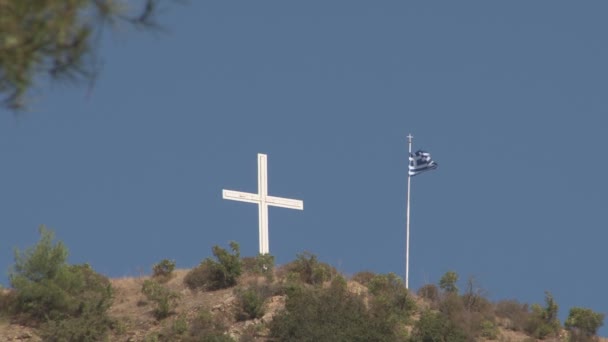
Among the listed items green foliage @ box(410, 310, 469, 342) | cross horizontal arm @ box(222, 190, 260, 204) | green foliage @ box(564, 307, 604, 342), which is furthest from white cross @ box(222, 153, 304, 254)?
green foliage @ box(564, 307, 604, 342)

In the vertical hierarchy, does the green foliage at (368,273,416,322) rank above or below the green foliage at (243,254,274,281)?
below

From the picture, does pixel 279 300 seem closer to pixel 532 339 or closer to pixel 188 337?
pixel 188 337

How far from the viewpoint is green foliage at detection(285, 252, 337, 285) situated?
42781 millimetres

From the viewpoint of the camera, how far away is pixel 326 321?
38812mm

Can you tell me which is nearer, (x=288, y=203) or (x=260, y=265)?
(x=260, y=265)

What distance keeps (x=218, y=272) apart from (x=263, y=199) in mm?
3369

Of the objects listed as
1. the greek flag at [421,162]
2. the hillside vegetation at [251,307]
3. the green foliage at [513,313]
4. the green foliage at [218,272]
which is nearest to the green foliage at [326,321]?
the hillside vegetation at [251,307]

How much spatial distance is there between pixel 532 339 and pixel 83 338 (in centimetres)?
1423

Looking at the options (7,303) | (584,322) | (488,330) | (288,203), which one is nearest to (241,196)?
(288,203)

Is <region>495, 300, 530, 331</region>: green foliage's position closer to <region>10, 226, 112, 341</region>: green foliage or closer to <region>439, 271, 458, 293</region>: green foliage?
<region>439, 271, 458, 293</region>: green foliage

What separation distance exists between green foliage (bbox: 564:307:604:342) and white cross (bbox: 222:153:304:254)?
32.8 feet

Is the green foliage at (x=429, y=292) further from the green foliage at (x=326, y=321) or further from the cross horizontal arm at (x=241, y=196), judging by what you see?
the cross horizontal arm at (x=241, y=196)

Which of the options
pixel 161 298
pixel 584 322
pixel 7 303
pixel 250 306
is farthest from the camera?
pixel 584 322

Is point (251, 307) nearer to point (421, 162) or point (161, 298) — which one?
point (161, 298)
